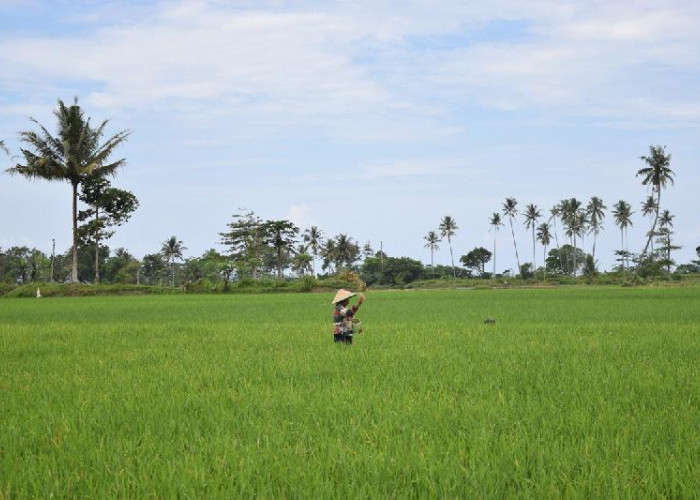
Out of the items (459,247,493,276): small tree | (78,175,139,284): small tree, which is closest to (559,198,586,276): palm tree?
(459,247,493,276): small tree

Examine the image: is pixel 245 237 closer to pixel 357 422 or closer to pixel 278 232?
pixel 278 232

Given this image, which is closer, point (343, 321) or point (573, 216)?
point (343, 321)

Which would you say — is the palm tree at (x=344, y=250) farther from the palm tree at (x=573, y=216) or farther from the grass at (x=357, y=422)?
the grass at (x=357, y=422)

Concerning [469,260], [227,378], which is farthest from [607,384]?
[469,260]

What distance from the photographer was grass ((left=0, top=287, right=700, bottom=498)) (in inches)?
126

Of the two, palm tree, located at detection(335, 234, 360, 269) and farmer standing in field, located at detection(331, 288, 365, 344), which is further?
palm tree, located at detection(335, 234, 360, 269)

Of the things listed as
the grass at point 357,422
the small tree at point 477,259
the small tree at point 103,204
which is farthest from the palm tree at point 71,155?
the small tree at point 477,259

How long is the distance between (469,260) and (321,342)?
90229 millimetres

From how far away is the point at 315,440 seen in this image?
3.95m

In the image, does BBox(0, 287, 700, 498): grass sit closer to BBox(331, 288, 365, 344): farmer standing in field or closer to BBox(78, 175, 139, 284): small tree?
BBox(331, 288, 365, 344): farmer standing in field

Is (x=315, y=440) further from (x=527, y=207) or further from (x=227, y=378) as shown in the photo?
(x=527, y=207)

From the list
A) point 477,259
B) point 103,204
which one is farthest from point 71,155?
point 477,259

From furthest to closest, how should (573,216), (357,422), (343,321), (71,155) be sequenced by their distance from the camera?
(573,216) < (71,155) < (343,321) < (357,422)

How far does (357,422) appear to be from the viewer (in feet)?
14.6
